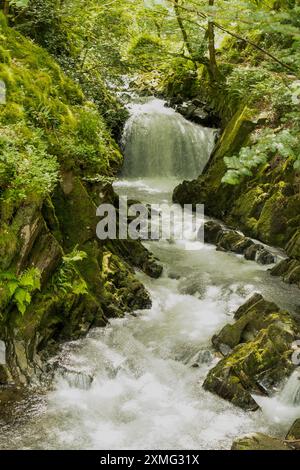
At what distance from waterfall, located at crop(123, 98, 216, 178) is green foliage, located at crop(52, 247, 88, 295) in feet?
37.5

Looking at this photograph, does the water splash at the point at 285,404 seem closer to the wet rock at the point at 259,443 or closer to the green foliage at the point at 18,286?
the wet rock at the point at 259,443

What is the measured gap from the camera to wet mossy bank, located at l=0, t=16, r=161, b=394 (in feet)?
21.4

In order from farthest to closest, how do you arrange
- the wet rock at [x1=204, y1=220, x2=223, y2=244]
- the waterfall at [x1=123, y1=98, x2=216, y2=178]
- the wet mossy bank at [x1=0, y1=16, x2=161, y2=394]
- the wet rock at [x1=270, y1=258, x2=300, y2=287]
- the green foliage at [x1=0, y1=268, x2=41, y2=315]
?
the waterfall at [x1=123, y1=98, x2=216, y2=178]
the wet rock at [x1=204, y1=220, x2=223, y2=244]
the wet rock at [x1=270, y1=258, x2=300, y2=287]
the wet mossy bank at [x1=0, y1=16, x2=161, y2=394]
the green foliage at [x1=0, y1=268, x2=41, y2=315]

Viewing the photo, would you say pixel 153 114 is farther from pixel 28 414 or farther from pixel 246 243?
pixel 28 414

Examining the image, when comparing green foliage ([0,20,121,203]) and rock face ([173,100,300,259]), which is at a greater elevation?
green foliage ([0,20,121,203])

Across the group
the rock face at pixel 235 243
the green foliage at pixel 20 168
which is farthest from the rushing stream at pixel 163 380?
the green foliage at pixel 20 168

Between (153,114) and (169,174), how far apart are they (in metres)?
3.00

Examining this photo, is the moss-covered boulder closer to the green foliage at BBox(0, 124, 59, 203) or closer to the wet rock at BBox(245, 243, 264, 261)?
the wet rock at BBox(245, 243, 264, 261)

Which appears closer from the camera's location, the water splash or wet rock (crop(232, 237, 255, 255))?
the water splash

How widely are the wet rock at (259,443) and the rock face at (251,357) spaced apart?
964mm

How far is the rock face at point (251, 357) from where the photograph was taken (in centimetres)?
673

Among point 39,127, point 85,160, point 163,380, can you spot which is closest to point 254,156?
point 163,380

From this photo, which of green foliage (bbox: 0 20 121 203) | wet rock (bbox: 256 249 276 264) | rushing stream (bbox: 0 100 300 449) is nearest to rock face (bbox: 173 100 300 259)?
wet rock (bbox: 256 249 276 264)

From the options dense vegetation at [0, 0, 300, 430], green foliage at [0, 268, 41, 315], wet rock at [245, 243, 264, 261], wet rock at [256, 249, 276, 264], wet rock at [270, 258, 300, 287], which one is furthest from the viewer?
wet rock at [245, 243, 264, 261]
